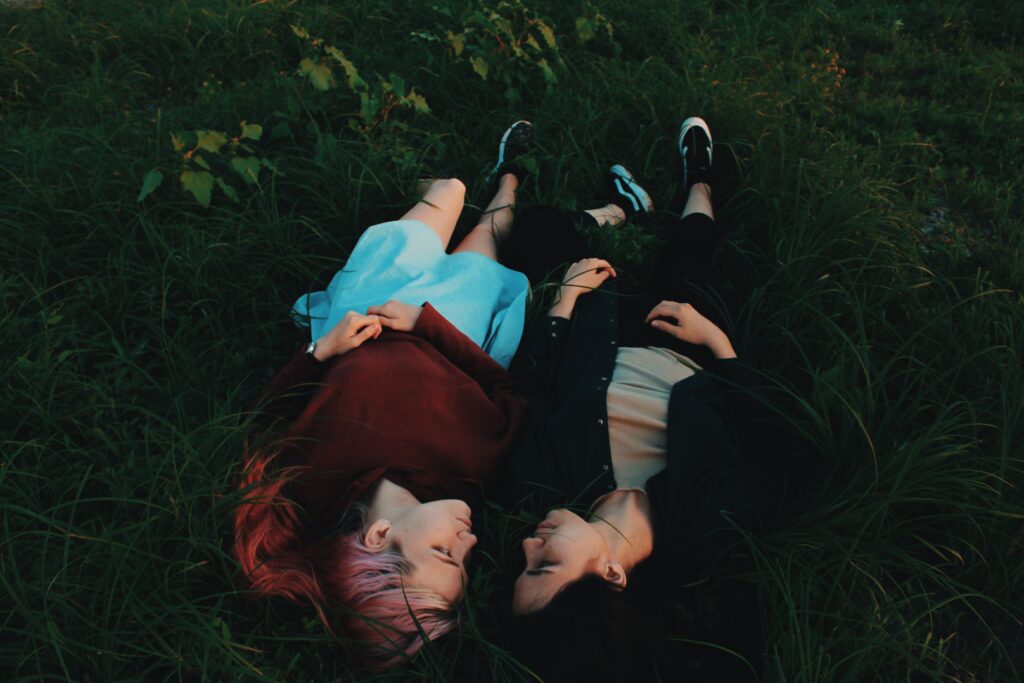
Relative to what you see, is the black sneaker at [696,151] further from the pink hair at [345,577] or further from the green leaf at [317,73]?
the pink hair at [345,577]

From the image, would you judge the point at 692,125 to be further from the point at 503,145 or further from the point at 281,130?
the point at 281,130

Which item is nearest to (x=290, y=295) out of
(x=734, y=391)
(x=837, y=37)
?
(x=734, y=391)

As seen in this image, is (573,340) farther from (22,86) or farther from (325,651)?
(22,86)

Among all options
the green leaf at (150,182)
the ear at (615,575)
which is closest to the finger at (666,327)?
the ear at (615,575)

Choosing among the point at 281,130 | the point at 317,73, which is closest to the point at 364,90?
A: the point at 317,73

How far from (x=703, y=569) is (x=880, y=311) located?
1.28 m

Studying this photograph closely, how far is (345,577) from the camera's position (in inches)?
80.9

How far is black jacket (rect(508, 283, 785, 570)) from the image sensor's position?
2.22m

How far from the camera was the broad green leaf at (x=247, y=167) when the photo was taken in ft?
10.00

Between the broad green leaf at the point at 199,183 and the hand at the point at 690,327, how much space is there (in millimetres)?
1897

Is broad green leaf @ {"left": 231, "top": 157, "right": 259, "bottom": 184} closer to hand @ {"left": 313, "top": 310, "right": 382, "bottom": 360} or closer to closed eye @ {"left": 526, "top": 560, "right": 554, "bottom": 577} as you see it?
hand @ {"left": 313, "top": 310, "right": 382, "bottom": 360}

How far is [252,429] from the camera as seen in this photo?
243 cm

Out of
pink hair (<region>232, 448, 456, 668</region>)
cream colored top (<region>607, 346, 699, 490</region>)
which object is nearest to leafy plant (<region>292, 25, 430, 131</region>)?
cream colored top (<region>607, 346, 699, 490</region>)

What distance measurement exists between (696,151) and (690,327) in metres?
1.14
